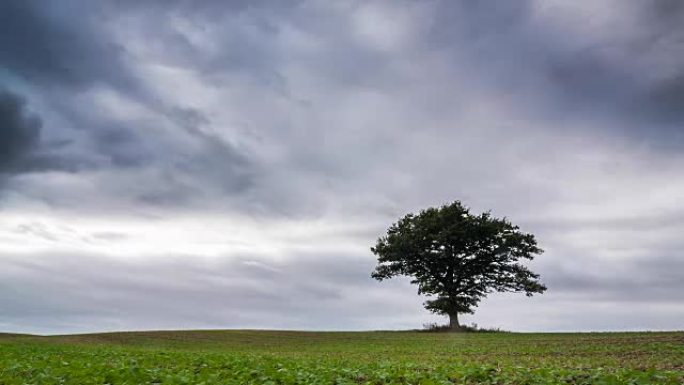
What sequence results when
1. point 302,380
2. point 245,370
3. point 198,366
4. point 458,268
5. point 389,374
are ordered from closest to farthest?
point 302,380, point 389,374, point 245,370, point 198,366, point 458,268

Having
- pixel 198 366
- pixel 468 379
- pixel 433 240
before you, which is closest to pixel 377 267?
pixel 433 240

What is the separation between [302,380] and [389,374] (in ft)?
9.50

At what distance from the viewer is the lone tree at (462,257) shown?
60531mm

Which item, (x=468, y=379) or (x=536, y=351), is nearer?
(x=468, y=379)

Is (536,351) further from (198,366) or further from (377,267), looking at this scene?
(377,267)

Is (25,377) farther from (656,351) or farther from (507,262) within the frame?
(507,262)

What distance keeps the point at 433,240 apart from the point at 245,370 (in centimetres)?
4286

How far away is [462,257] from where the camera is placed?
200 feet

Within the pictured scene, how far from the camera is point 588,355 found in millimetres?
32188

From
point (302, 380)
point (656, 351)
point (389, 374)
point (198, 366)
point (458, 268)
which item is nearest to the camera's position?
point (302, 380)

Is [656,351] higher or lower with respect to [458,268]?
lower

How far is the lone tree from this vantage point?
60.5 meters

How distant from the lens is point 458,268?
6062 centimetres

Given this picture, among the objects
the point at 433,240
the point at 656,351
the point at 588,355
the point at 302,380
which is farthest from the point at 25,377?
the point at 433,240
